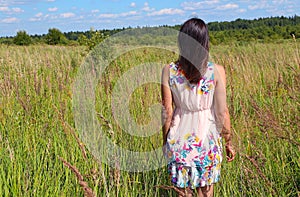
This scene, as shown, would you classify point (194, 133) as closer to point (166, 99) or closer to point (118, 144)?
point (166, 99)

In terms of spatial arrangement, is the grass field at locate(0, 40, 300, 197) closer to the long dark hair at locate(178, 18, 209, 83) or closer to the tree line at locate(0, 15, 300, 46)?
the long dark hair at locate(178, 18, 209, 83)

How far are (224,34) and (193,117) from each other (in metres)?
35.3

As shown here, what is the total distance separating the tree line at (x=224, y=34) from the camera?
7.14 metres

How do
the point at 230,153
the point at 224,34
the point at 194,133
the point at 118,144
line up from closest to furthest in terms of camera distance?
the point at 194,133
the point at 230,153
the point at 118,144
the point at 224,34

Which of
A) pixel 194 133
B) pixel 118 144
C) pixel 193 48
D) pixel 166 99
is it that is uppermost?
pixel 193 48

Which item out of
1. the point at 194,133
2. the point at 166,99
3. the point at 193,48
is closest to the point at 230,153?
the point at 194,133

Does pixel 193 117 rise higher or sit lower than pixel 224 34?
lower

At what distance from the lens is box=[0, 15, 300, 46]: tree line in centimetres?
714

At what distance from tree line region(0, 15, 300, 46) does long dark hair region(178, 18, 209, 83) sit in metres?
2.31

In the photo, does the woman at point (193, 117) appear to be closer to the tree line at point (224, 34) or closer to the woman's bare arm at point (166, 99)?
the woman's bare arm at point (166, 99)

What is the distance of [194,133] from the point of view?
6.36 feet

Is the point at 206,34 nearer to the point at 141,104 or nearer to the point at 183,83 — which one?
the point at 183,83

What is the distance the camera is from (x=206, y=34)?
6.00 ft

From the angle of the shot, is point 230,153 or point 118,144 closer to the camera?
point 230,153
